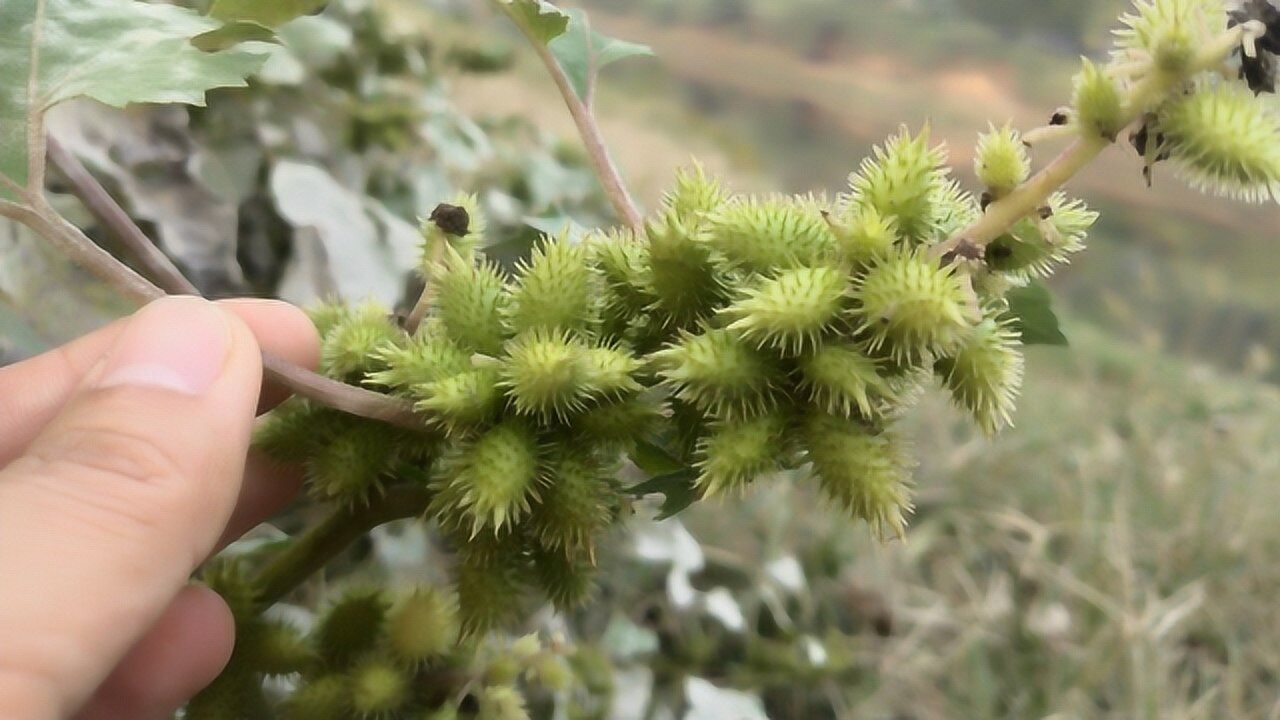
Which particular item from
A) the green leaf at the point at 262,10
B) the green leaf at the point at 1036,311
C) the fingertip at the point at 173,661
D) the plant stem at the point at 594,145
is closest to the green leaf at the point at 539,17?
the plant stem at the point at 594,145

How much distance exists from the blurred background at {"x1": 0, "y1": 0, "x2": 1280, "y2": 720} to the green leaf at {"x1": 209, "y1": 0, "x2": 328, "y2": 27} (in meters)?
0.28

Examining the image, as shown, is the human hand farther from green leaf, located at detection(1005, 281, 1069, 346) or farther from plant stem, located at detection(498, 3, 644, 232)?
green leaf, located at detection(1005, 281, 1069, 346)

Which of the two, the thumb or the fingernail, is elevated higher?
the fingernail

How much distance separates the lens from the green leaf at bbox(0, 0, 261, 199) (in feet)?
2.29

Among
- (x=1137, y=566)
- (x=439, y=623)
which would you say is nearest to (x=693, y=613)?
(x=439, y=623)

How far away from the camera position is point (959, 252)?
58 centimetres

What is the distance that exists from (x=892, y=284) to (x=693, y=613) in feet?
3.42

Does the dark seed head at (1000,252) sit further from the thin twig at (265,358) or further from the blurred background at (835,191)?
the thin twig at (265,358)

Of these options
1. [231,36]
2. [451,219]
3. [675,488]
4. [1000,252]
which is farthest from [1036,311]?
[231,36]

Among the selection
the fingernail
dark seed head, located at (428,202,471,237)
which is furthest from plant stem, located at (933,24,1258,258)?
the fingernail

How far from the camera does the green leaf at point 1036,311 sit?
735 mm

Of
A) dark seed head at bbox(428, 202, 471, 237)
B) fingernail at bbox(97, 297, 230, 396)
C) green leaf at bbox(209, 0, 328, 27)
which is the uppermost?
green leaf at bbox(209, 0, 328, 27)

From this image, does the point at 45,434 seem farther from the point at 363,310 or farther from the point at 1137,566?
the point at 1137,566

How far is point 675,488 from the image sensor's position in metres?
0.69
